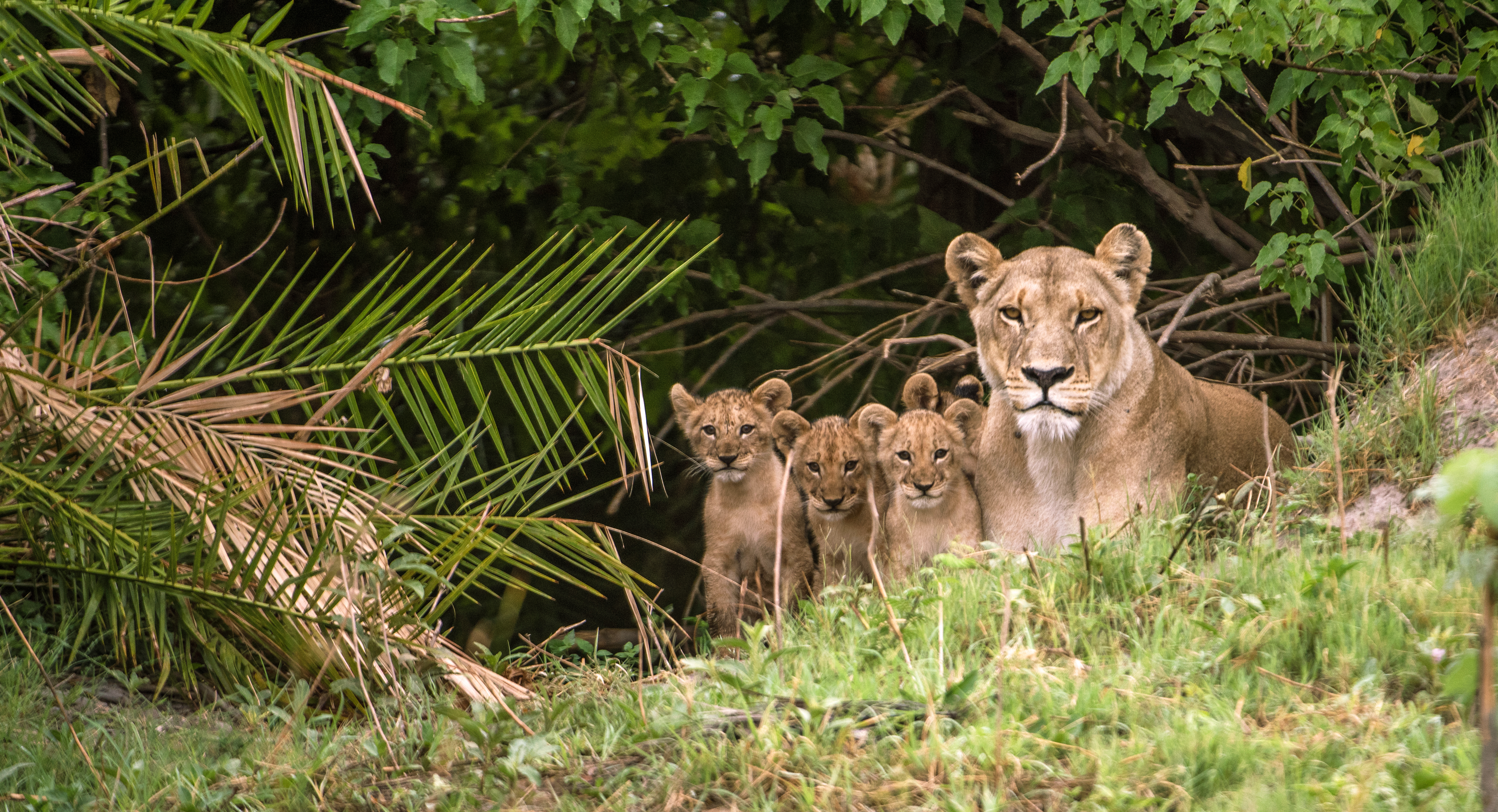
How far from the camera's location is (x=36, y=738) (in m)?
4.12

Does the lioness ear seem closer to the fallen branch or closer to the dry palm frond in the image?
the fallen branch

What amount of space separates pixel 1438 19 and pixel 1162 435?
88.2 inches

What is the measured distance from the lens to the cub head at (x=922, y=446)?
6199mm

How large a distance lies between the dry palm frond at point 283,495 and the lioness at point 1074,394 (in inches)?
62.5

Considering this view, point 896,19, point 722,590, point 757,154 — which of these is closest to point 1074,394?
point 896,19

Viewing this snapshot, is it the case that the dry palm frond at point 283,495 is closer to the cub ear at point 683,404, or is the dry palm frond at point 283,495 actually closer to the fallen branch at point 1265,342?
the cub ear at point 683,404

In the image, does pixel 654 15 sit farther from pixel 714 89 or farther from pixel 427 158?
pixel 427 158

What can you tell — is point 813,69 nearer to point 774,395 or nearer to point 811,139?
point 811,139

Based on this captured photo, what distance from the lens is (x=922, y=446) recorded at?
20.5 ft

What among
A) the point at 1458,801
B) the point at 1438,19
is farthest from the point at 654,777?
the point at 1438,19

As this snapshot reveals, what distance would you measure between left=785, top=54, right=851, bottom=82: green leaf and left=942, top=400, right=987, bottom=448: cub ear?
1.68 metres

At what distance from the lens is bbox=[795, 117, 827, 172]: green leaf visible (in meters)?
6.57

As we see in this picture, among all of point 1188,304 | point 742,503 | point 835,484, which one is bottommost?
point 742,503

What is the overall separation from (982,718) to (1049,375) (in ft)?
6.27
